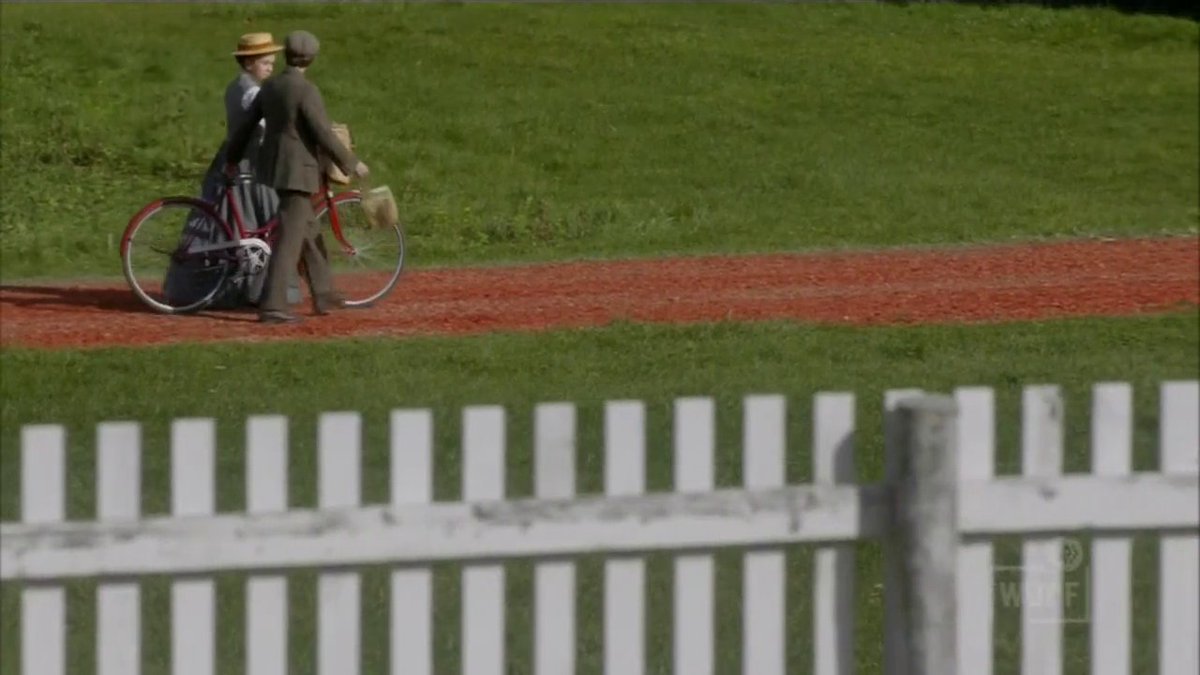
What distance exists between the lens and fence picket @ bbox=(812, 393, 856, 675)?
4473 mm

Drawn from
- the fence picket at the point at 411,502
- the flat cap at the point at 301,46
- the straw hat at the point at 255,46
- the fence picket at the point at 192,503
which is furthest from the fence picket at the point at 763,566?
the straw hat at the point at 255,46

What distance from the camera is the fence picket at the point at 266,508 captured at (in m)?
4.30

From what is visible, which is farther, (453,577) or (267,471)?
(453,577)

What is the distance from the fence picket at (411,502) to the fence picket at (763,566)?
59cm

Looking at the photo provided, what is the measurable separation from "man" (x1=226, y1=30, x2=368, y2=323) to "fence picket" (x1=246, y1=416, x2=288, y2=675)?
320 inches

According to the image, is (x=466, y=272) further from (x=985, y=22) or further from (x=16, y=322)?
(x=985, y=22)

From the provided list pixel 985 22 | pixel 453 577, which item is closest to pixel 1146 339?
pixel 453 577

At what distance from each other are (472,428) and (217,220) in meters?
9.16

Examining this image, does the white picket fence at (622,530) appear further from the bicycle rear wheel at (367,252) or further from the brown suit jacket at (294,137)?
the bicycle rear wheel at (367,252)

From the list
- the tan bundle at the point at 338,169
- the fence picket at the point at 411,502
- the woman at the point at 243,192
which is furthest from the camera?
the woman at the point at 243,192

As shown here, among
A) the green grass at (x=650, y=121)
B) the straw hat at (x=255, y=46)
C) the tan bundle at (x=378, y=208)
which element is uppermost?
the straw hat at (x=255, y=46)

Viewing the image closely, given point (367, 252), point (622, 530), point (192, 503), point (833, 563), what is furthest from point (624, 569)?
point (367, 252)

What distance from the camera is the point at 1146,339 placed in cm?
1239

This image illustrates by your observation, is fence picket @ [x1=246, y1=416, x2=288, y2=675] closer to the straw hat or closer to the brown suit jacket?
the brown suit jacket
